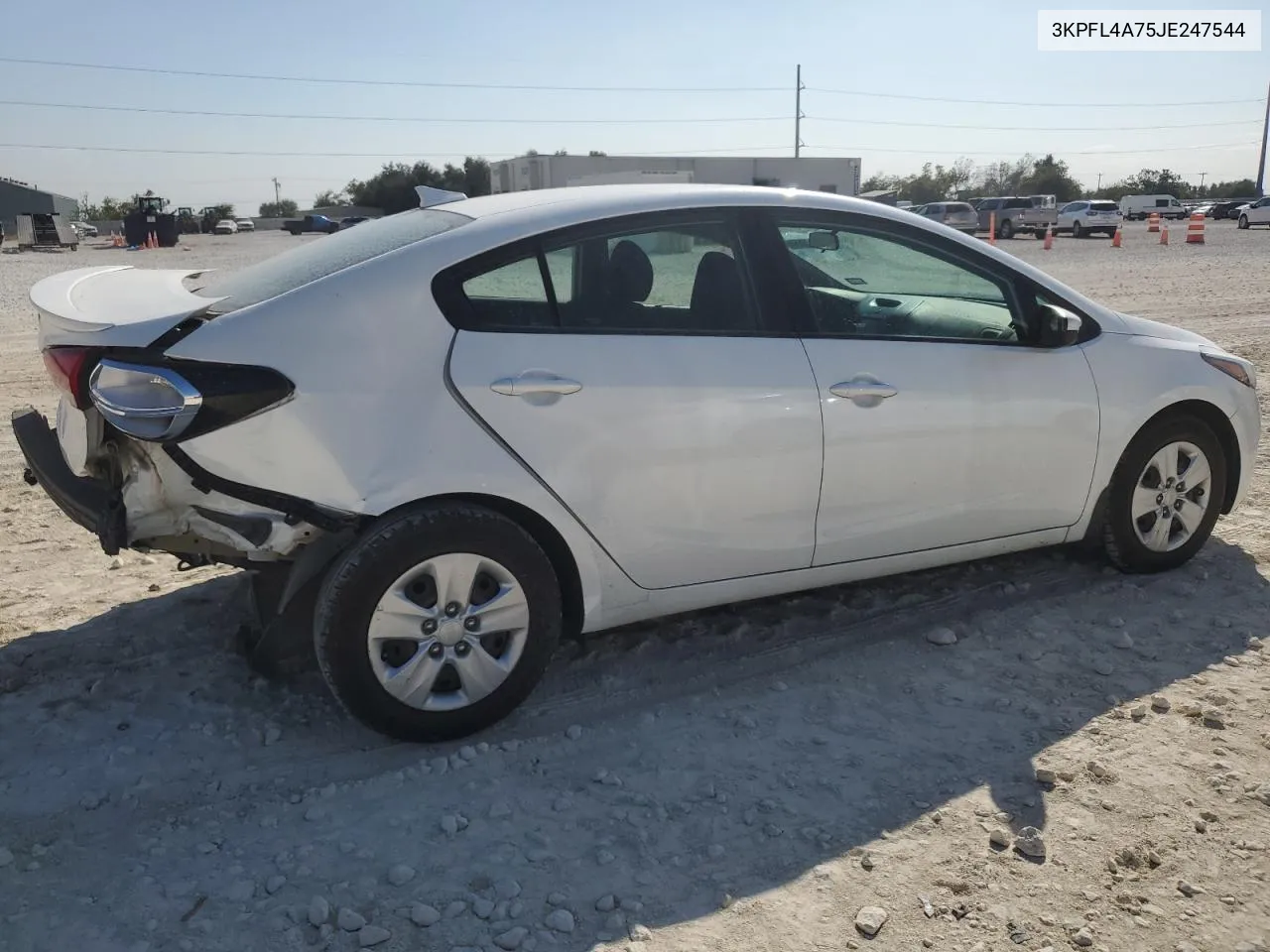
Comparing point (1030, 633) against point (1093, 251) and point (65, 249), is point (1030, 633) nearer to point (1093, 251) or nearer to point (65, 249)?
point (1093, 251)

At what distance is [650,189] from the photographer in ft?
12.7

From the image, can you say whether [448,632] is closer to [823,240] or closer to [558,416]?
[558,416]

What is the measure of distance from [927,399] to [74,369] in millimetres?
2876

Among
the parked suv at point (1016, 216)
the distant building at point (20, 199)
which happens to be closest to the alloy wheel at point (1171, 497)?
the parked suv at point (1016, 216)

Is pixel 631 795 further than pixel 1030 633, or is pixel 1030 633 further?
pixel 1030 633

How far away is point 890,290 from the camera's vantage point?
13.7 feet

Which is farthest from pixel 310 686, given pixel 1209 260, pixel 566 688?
pixel 1209 260

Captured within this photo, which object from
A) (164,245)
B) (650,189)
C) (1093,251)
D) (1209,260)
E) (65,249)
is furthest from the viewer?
(164,245)

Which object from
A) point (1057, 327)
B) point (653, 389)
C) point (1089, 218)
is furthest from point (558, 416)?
point (1089, 218)

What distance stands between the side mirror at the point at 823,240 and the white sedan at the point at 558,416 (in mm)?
12

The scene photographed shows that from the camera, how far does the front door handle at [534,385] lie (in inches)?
130

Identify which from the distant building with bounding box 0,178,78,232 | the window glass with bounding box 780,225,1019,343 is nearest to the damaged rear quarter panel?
the window glass with bounding box 780,225,1019,343

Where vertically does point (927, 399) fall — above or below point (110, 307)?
below

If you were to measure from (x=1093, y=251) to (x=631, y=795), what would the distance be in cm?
3152
